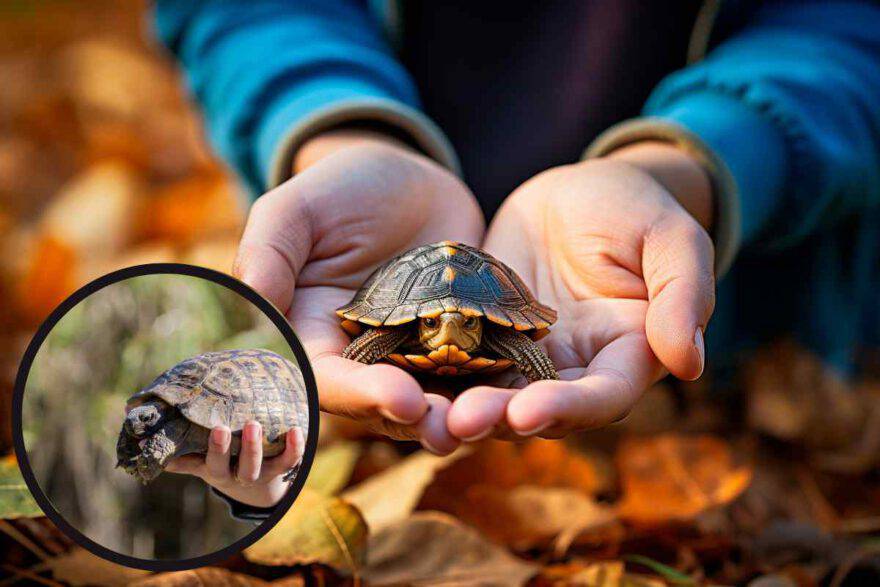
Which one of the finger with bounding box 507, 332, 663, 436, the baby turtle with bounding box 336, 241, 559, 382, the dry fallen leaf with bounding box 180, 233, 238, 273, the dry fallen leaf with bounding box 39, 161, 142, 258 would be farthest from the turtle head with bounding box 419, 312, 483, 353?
the dry fallen leaf with bounding box 39, 161, 142, 258

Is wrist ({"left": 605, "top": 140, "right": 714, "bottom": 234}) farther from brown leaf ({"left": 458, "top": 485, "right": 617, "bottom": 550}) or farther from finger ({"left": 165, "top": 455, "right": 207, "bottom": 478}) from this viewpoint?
finger ({"left": 165, "top": 455, "right": 207, "bottom": 478})

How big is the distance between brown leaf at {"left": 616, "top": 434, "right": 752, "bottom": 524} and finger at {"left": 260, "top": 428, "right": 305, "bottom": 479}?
729mm

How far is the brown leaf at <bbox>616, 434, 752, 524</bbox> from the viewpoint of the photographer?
1.28m

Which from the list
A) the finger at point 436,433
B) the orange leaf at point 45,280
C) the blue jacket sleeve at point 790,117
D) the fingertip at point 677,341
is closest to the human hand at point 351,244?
the finger at point 436,433

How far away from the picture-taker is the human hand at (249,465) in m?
0.70

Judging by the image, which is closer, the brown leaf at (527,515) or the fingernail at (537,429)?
the fingernail at (537,429)

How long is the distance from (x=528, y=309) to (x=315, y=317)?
24 centimetres

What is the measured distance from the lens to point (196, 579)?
2.87 ft

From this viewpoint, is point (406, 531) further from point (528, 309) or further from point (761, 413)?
point (761, 413)

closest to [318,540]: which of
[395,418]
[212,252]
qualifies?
[395,418]

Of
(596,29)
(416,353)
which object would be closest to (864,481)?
(596,29)

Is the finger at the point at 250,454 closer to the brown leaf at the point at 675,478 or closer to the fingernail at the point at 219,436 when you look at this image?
the fingernail at the point at 219,436

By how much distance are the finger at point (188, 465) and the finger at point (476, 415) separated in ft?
0.90

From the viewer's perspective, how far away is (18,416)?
27.6 inches
